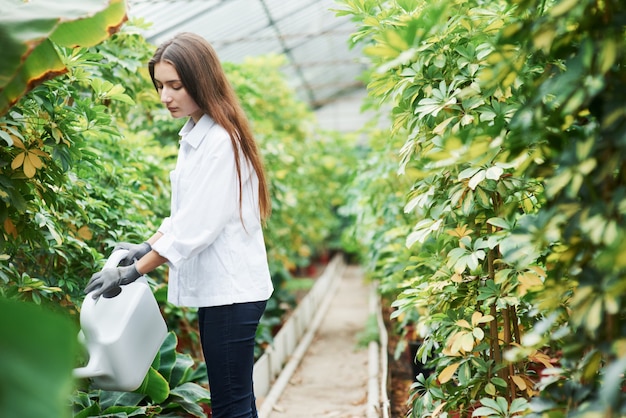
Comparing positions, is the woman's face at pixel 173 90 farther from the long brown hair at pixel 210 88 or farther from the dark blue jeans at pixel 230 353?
the dark blue jeans at pixel 230 353

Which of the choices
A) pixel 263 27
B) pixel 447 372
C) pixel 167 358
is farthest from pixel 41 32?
A: pixel 263 27

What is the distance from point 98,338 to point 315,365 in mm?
4131

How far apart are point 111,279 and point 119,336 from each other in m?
0.18

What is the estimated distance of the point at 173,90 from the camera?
2223 millimetres

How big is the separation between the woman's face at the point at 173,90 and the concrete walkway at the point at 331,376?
2.40m

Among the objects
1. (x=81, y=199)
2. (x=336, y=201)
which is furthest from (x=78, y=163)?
(x=336, y=201)

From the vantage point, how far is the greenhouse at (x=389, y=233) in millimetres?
1377

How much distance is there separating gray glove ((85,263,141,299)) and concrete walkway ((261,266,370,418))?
7.23ft

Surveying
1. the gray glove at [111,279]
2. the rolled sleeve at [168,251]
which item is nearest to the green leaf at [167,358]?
the gray glove at [111,279]

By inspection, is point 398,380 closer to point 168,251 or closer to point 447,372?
point 447,372

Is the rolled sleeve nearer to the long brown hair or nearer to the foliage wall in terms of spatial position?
the long brown hair

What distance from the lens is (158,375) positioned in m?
3.01

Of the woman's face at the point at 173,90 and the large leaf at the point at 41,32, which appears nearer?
the large leaf at the point at 41,32

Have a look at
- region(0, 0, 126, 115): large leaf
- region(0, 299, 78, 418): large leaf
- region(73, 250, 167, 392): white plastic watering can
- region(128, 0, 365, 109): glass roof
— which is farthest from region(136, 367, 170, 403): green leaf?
region(128, 0, 365, 109): glass roof
